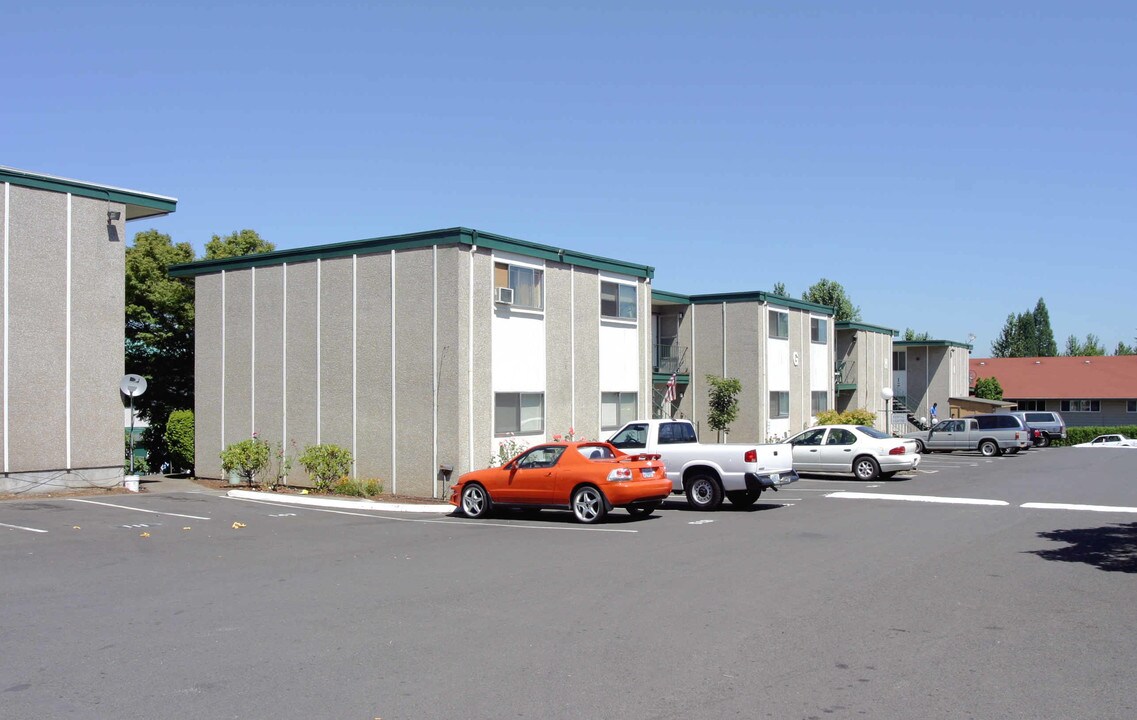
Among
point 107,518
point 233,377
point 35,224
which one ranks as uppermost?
point 35,224

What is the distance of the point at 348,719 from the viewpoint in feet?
20.4

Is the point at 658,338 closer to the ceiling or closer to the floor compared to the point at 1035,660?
closer to the ceiling

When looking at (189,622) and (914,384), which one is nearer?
(189,622)

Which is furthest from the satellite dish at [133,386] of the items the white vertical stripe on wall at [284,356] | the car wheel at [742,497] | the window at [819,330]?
the window at [819,330]

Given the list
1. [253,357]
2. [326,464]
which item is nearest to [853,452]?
[326,464]

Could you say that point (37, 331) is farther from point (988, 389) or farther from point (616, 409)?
point (988, 389)

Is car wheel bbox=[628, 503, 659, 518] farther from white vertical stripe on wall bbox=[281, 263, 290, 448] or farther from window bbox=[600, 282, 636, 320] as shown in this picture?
white vertical stripe on wall bbox=[281, 263, 290, 448]

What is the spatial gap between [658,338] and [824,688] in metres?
32.5


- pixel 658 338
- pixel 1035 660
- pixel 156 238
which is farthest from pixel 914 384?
pixel 1035 660

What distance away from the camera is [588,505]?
17.3 metres

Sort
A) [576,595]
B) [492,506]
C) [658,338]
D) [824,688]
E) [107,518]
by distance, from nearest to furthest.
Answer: [824,688], [576,595], [107,518], [492,506], [658,338]

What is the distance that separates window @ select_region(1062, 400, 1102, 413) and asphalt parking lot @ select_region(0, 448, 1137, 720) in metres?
60.5

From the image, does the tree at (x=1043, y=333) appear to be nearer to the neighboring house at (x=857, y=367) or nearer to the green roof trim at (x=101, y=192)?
the neighboring house at (x=857, y=367)

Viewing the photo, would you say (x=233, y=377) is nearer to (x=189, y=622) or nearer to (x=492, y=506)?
(x=492, y=506)
